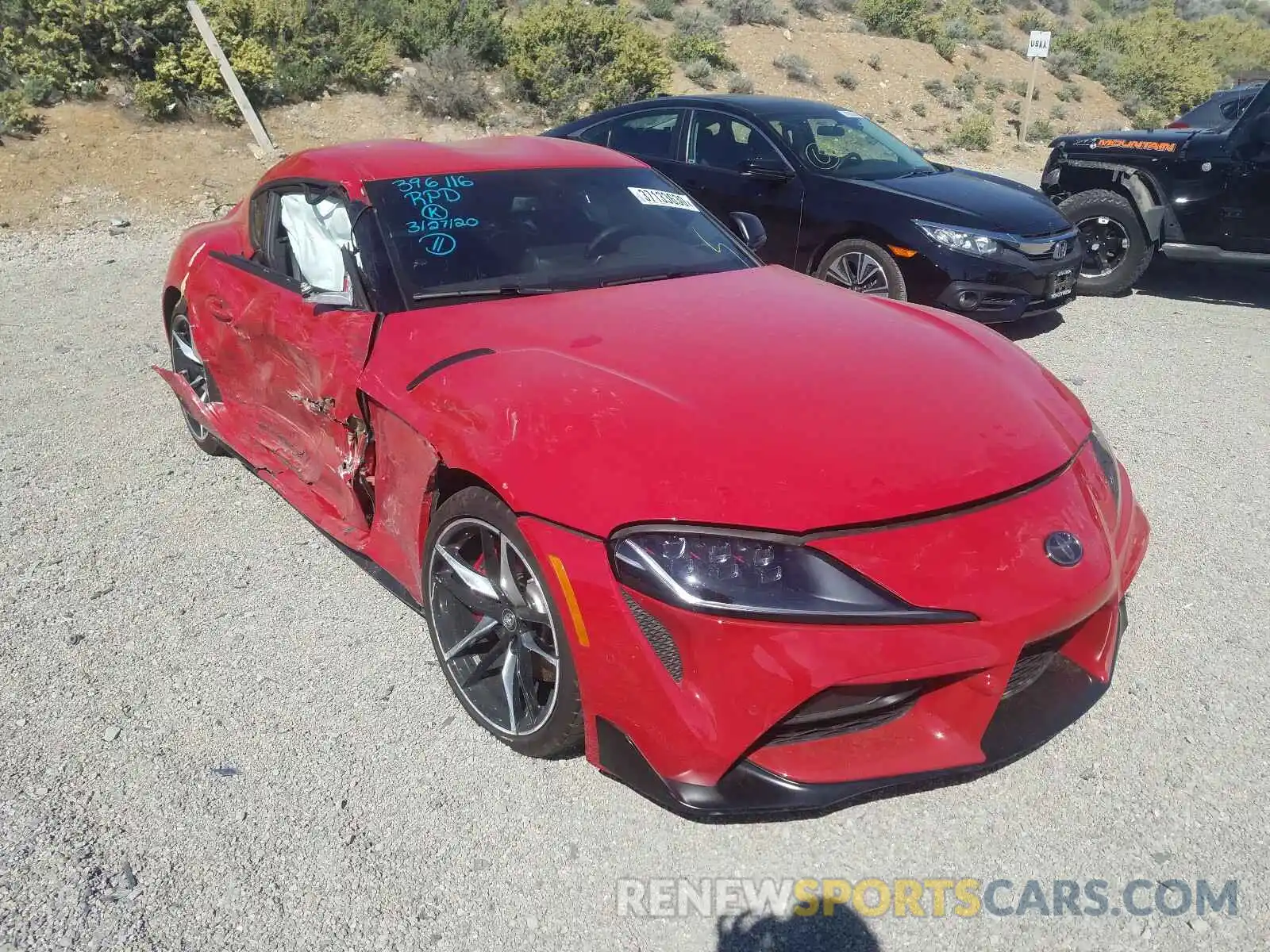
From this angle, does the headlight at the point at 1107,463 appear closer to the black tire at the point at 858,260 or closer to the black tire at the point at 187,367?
the black tire at the point at 858,260

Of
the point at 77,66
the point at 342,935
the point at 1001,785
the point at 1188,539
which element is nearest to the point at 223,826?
the point at 342,935

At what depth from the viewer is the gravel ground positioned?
2.09 metres

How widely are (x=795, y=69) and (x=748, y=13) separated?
3261 millimetres

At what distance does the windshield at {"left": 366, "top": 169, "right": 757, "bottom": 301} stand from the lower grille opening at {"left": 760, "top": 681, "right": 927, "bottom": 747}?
5.63 ft

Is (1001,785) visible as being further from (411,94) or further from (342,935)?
(411,94)

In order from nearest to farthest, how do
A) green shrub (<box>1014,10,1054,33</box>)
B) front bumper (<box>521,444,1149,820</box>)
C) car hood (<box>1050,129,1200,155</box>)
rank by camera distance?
front bumper (<box>521,444,1149,820</box>) → car hood (<box>1050,129,1200,155</box>) → green shrub (<box>1014,10,1054,33</box>)

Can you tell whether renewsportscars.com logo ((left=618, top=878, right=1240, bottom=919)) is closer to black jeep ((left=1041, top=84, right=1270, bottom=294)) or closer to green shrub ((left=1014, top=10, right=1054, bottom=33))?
black jeep ((left=1041, top=84, right=1270, bottom=294))

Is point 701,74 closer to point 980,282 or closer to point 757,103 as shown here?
point 757,103

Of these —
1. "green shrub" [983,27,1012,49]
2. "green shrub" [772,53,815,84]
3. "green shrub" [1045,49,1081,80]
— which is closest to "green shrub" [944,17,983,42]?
"green shrub" [983,27,1012,49]

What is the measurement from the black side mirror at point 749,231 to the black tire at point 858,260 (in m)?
1.93

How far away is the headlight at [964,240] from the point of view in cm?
577

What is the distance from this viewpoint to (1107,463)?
104 inches

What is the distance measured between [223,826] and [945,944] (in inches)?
70.2

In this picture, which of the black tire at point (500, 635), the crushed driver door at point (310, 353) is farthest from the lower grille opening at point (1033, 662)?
the crushed driver door at point (310, 353)
